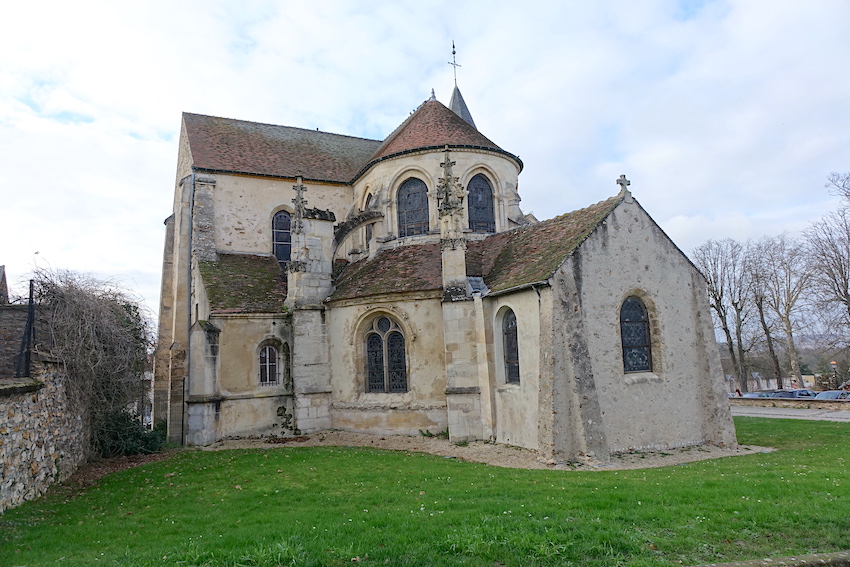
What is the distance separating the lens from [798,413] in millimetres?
22016

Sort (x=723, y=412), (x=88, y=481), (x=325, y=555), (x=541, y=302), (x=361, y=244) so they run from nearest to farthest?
(x=325, y=555) → (x=88, y=481) → (x=541, y=302) → (x=723, y=412) → (x=361, y=244)

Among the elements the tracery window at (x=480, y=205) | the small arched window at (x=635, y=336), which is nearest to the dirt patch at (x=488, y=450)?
the small arched window at (x=635, y=336)

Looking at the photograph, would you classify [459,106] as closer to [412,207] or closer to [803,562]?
[412,207]

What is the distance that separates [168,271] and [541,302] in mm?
17561

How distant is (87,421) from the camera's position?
1412 centimetres

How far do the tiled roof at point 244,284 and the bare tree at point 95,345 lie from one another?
297cm

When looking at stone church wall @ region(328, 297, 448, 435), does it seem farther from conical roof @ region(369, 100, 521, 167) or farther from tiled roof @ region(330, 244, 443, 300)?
conical roof @ region(369, 100, 521, 167)

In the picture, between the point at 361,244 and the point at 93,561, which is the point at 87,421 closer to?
the point at 93,561

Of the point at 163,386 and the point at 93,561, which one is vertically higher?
the point at 163,386

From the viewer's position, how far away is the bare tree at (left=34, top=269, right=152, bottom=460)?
40.2 ft

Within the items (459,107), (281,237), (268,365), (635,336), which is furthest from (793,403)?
(281,237)

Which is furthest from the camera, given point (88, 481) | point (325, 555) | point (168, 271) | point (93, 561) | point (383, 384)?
point (168, 271)

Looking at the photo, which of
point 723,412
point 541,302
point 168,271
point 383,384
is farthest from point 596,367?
point 168,271

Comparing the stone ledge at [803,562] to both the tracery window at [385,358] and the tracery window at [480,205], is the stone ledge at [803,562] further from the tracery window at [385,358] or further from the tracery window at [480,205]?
the tracery window at [480,205]
